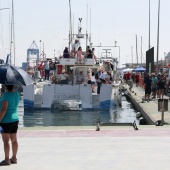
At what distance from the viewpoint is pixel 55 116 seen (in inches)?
1112

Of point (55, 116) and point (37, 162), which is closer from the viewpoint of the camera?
point (37, 162)

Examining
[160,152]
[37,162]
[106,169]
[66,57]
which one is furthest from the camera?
[66,57]

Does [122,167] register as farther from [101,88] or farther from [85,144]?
[101,88]

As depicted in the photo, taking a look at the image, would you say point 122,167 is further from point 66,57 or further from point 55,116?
point 66,57

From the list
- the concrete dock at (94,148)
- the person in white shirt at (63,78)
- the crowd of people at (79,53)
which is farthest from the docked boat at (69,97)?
the concrete dock at (94,148)

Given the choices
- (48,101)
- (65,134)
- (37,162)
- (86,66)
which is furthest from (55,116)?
(37,162)

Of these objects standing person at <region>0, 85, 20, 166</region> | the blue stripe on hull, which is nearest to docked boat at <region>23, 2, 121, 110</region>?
the blue stripe on hull

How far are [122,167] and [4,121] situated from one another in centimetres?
223

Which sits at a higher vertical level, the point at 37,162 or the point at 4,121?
the point at 4,121

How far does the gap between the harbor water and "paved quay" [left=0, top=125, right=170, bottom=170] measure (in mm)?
9284

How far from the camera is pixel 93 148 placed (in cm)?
1202

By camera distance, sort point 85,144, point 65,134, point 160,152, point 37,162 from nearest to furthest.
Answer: point 37,162, point 160,152, point 85,144, point 65,134

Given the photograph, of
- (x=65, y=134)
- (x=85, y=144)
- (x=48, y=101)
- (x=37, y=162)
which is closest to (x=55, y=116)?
(x=48, y=101)

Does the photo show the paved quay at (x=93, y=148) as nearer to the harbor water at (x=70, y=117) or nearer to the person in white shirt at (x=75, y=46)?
the harbor water at (x=70, y=117)
